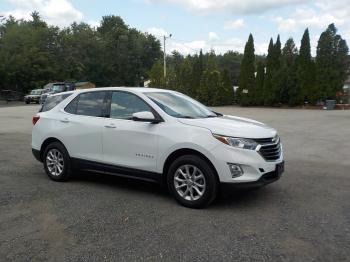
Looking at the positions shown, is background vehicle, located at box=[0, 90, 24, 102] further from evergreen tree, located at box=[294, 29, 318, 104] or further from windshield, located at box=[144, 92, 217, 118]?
windshield, located at box=[144, 92, 217, 118]

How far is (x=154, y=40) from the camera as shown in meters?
84.8

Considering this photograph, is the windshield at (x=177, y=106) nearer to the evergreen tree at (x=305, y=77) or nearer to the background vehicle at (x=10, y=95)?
the evergreen tree at (x=305, y=77)

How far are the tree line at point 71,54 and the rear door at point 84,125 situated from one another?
164 feet

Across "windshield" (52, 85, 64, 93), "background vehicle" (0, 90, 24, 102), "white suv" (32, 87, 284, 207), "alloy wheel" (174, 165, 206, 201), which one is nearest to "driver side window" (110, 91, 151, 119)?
"white suv" (32, 87, 284, 207)

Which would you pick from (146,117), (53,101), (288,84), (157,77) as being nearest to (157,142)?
(146,117)

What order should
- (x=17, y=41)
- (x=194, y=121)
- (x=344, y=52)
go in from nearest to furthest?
1. (x=194, y=121)
2. (x=344, y=52)
3. (x=17, y=41)

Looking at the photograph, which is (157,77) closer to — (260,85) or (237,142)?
(260,85)

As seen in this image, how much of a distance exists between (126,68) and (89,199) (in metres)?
73.3

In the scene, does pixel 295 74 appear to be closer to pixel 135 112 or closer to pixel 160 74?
pixel 160 74

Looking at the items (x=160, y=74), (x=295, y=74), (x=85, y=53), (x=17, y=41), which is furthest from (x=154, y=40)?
(x=295, y=74)

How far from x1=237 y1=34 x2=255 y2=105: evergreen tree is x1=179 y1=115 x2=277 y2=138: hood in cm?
2828

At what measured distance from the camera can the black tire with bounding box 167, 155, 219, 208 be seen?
17.9 ft

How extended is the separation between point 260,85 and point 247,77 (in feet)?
4.69

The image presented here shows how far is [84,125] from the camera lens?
22.3 feet
